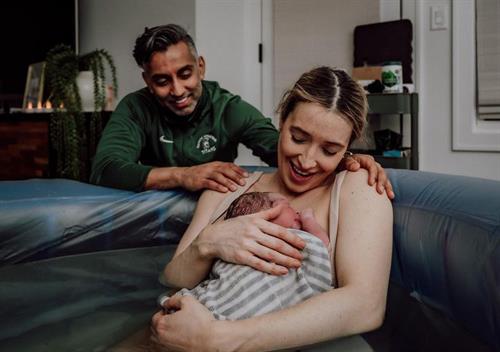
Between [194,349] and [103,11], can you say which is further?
[103,11]

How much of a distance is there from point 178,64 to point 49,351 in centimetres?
98

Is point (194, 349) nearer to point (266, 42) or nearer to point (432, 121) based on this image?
point (432, 121)

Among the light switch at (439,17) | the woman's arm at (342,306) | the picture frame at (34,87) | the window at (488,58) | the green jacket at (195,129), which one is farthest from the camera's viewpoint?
the picture frame at (34,87)

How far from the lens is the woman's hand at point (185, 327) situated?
3.60 ft

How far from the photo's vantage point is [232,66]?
3.65 m

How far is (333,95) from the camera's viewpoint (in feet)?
4.19

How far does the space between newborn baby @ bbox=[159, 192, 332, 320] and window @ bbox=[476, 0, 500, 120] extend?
2263 mm

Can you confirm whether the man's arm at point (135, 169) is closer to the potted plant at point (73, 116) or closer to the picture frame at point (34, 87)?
the potted plant at point (73, 116)

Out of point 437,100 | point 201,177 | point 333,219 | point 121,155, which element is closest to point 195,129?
point 121,155

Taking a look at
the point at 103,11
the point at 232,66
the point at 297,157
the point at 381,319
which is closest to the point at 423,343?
the point at 381,319

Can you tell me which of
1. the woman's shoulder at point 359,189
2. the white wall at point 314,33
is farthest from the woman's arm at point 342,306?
the white wall at point 314,33

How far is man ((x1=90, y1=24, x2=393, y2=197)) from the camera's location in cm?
170

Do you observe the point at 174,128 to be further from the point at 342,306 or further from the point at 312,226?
the point at 342,306

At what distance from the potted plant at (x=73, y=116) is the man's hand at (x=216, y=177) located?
1.65 m
